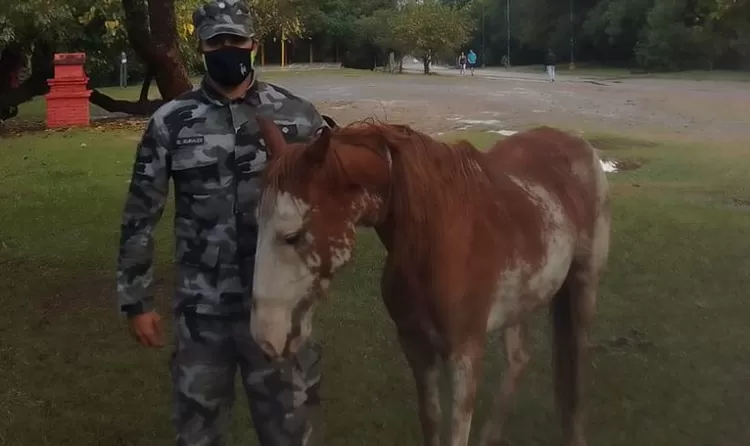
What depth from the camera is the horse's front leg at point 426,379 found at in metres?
2.93

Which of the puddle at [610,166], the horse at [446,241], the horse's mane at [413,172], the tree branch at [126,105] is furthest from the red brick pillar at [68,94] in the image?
the horse's mane at [413,172]

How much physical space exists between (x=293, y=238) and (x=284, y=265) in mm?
74

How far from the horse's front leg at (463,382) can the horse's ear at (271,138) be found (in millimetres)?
890

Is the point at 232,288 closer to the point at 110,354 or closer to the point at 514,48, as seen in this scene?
the point at 110,354

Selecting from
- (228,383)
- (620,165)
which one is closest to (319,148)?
(228,383)

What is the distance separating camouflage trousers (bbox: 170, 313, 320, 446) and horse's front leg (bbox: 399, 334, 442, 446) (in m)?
0.35

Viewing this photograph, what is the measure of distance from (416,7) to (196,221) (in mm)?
42448

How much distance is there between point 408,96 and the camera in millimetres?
22812

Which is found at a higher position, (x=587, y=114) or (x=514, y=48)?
(x=514, y=48)

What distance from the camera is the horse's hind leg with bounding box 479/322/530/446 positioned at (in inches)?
151

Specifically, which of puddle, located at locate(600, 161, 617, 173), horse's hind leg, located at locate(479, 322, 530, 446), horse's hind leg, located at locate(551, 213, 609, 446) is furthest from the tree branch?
horse's hind leg, located at locate(551, 213, 609, 446)

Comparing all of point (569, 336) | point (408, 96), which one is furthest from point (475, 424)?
point (408, 96)

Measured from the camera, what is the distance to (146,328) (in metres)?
2.76

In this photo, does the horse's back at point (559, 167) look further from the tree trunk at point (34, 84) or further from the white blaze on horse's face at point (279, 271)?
the tree trunk at point (34, 84)
